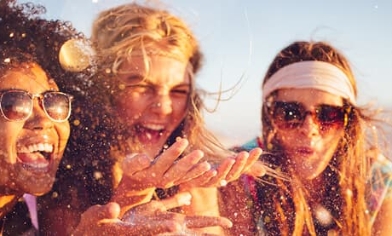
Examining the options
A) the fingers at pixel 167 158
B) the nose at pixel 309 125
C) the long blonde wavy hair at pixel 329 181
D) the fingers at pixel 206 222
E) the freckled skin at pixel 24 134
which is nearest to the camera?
the fingers at pixel 167 158

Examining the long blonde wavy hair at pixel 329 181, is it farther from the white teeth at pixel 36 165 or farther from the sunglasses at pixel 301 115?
the white teeth at pixel 36 165

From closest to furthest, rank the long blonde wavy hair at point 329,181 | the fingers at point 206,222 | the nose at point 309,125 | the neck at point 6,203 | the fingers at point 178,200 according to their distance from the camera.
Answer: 1. the fingers at point 206,222
2. the fingers at point 178,200
3. the neck at point 6,203
4. the nose at point 309,125
5. the long blonde wavy hair at point 329,181

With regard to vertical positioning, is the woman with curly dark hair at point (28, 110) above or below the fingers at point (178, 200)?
above

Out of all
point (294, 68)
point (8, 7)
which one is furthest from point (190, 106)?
point (8, 7)

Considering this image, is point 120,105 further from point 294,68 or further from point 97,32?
point 294,68

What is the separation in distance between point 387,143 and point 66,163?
1.53 metres

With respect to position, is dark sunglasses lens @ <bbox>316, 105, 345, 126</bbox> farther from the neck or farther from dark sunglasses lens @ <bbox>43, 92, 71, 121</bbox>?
the neck

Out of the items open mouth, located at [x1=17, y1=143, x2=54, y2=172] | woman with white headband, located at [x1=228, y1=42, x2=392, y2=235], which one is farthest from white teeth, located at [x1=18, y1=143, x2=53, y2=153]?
woman with white headband, located at [x1=228, y1=42, x2=392, y2=235]

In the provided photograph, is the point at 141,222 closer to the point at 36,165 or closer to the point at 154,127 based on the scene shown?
the point at 36,165

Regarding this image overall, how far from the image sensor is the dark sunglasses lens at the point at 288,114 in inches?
103

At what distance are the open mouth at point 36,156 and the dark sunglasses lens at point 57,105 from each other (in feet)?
0.39

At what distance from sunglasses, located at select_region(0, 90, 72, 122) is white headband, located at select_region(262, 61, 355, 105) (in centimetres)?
101

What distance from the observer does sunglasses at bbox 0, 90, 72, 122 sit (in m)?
2.15

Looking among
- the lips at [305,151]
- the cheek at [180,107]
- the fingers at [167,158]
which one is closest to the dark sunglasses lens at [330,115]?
the lips at [305,151]
